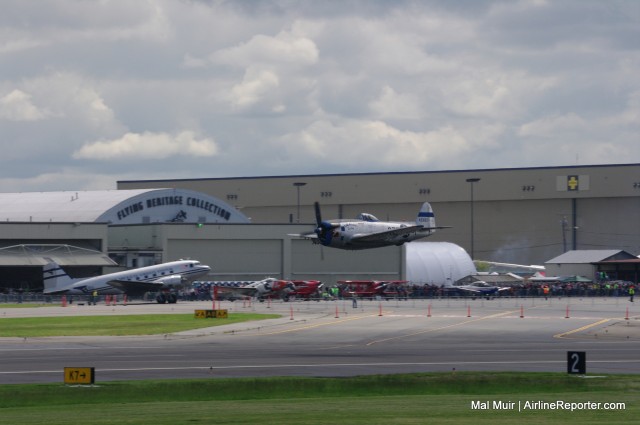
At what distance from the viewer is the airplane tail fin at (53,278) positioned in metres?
89.7

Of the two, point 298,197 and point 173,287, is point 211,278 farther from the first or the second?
point 298,197

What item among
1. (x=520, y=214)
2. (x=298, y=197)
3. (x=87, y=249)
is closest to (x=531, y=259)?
(x=520, y=214)

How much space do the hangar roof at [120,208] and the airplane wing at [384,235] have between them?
112 ft

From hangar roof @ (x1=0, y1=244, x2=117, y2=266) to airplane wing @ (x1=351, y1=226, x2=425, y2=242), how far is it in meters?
25.5

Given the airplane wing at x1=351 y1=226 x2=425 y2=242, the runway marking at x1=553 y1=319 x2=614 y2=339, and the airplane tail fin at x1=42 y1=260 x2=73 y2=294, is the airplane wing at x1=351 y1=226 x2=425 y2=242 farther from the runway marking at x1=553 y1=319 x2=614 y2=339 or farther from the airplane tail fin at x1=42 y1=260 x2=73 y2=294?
the runway marking at x1=553 y1=319 x2=614 y2=339

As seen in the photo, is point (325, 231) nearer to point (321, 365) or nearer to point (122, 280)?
point (122, 280)

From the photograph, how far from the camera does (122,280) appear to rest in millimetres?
89188

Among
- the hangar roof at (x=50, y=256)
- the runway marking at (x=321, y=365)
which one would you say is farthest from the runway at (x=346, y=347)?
the hangar roof at (x=50, y=256)

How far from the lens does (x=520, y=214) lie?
478ft

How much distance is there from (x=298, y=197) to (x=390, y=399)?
124 meters

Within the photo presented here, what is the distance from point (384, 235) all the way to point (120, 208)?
36894 mm

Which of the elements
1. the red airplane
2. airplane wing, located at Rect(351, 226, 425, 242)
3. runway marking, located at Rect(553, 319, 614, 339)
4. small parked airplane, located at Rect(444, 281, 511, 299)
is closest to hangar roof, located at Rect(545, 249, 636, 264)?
small parked airplane, located at Rect(444, 281, 511, 299)

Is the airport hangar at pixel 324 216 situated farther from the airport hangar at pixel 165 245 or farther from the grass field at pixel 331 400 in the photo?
the grass field at pixel 331 400

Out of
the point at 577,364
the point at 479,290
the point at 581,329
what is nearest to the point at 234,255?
the point at 479,290
